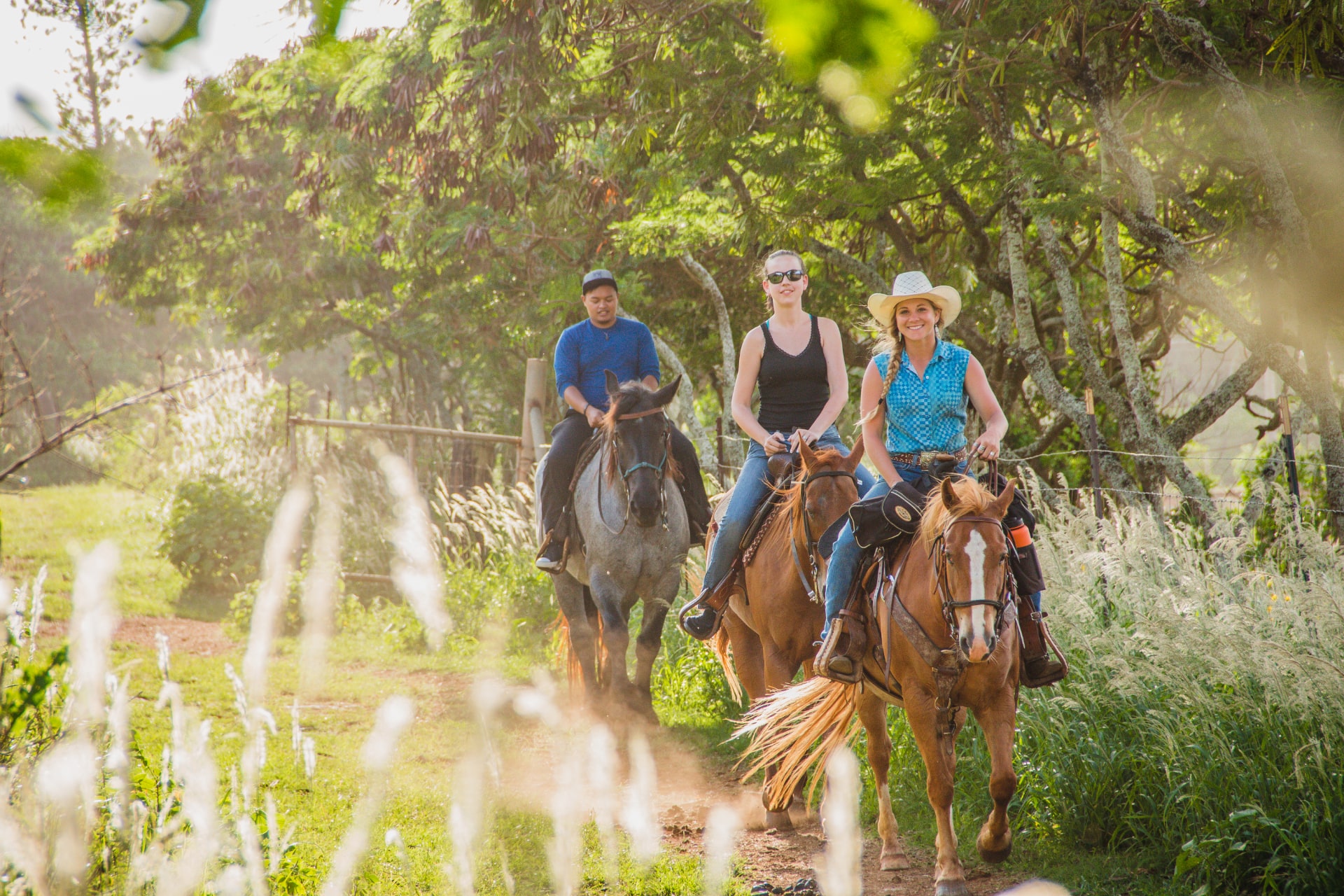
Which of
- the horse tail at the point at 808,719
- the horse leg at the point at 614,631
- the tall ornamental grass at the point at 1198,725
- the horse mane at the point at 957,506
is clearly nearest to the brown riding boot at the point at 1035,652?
the tall ornamental grass at the point at 1198,725

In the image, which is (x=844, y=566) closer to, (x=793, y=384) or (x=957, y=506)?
(x=957, y=506)

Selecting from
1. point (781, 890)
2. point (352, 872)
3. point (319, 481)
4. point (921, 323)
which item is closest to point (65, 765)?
point (352, 872)

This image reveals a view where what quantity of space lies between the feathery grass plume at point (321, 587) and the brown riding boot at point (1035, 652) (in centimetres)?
661

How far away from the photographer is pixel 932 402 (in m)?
4.54

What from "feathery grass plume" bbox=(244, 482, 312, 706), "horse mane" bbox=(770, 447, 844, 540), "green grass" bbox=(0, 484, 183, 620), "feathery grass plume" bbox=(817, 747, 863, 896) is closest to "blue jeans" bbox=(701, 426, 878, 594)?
"horse mane" bbox=(770, 447, 844, 540)

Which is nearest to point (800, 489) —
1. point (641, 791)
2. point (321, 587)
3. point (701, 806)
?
point (641, 791)

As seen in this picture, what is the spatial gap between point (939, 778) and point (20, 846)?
10.7 ft

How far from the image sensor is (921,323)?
15.1 feet

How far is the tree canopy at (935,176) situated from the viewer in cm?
866

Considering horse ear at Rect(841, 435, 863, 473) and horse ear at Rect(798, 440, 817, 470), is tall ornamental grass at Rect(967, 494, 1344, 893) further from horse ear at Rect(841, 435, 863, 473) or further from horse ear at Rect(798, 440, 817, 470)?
horse ear at Rect(798, 440, 817, 470)

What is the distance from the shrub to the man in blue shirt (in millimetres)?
7632

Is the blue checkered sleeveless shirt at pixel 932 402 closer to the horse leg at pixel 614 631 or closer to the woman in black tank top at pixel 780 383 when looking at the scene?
the woman in black tank top at pixel 780 383

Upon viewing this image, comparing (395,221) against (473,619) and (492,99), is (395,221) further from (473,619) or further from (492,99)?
(473,619)

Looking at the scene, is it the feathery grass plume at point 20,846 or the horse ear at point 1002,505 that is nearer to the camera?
the feathery grass plume at point 20,846
